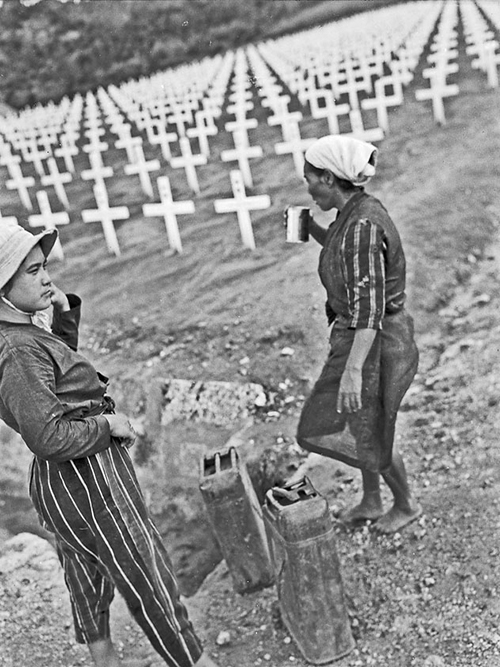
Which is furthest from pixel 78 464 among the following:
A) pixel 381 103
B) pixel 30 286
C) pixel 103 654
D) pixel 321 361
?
pixel 381 103

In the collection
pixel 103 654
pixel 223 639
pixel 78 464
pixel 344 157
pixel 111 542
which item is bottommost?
pixel 223 639

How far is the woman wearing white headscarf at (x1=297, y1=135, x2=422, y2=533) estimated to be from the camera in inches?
95.9

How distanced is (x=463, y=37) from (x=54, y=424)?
4.85 m

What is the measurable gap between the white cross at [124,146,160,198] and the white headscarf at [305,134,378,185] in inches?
107

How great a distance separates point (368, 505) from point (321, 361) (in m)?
1.19

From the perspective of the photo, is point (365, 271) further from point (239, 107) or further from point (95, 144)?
point (95, 144)

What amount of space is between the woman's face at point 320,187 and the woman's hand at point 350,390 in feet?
1.86

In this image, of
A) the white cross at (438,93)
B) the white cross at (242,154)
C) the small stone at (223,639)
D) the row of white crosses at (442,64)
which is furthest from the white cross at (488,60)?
the small stone at (223,639)

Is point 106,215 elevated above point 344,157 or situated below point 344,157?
below

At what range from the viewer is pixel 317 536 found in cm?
236

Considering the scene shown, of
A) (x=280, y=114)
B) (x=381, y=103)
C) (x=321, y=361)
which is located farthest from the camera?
(x=381, y=103)

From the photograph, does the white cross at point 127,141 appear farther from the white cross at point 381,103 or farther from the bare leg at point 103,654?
the bare leg at point 103,654

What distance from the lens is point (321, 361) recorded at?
13.5ft

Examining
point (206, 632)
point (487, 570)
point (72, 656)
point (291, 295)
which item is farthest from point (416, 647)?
point (291, 295)
